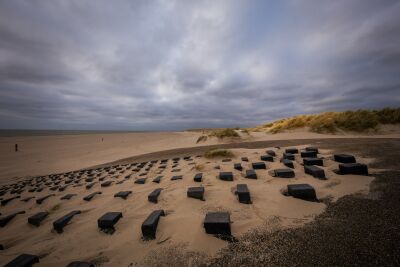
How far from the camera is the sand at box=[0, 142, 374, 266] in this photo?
1996mm

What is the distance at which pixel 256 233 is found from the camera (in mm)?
1960

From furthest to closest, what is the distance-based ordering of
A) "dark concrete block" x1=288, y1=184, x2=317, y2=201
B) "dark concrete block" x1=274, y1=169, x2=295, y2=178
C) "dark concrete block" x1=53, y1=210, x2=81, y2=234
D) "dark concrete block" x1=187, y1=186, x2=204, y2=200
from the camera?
"dark concrete block" x1=274, y1=169, x2=295, y2=178, "dark concrete block" x1=187, y1=186, x2=204, y2=200, "dark concrete block" x1=53, y1=210, x2=81, y2=234, "dark concrete block" x1=288, y1=184, x2=317, y2=201

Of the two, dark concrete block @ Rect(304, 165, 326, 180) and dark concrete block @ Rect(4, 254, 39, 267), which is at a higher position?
dark concrete block @ Rect(304, 165, 326, 180)

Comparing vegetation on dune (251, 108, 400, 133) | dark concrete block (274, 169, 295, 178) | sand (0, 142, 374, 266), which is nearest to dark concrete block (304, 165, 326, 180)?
sand (0, 142, 374, 266)

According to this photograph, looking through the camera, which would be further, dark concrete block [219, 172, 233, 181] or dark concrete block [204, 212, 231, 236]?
dark concrete block [219, 172, 233, 181]

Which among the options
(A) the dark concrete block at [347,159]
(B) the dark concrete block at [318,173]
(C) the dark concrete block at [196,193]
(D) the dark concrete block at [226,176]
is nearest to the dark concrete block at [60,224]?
(C) the dark concrete block at [196,193]

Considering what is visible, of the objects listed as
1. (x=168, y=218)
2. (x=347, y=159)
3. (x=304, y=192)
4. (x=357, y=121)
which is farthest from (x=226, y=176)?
(x=357, y=121)

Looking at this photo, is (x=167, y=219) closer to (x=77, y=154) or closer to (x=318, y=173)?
(x=318, y=173)

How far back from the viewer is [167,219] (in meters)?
2.44

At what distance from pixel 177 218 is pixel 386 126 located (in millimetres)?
17138

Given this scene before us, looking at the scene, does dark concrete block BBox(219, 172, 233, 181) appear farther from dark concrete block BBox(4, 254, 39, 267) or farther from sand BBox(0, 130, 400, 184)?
sand BBox(0, 130, 400, 184)

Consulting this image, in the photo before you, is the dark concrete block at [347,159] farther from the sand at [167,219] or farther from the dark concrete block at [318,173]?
the dark concrete block at [318,173]

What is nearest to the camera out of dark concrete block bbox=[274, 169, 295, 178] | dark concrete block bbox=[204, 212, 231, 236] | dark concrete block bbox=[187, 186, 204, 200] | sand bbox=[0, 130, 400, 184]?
dark concrete block bbox=[204, 212, 231, 236]

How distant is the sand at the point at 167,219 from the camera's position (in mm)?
1996
